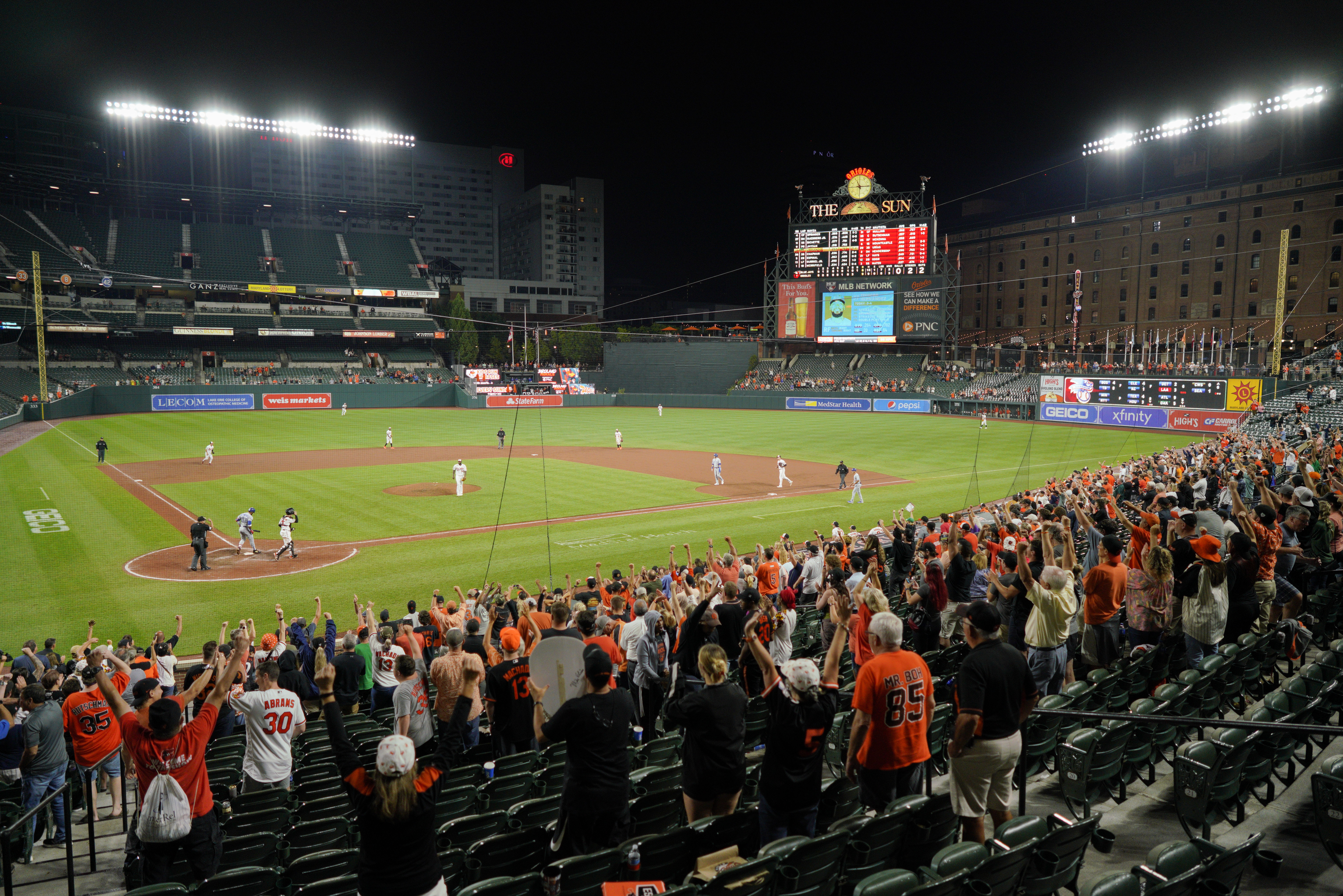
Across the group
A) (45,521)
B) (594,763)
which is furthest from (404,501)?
(594,763)

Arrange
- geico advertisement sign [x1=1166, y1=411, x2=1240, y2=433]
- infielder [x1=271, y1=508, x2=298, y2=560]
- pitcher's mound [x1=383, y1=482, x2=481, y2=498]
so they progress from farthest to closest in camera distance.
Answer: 1. geico advertisement sign [x1=1166, y1=411, x2=1240, y2=433]
2. pitcher's mound [x1=383, y1=482, x2=481, y2=498]
3. infielder [x1=271, y1=508, x2=298, y2=560]

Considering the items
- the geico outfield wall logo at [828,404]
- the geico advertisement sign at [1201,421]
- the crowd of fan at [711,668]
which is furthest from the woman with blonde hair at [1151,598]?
the geico outfield wall logo at [828,404]

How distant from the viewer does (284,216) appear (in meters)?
99.4

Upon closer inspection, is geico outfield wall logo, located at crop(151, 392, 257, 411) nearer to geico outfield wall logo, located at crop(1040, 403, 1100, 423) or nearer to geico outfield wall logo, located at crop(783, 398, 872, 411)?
geico outfield wall logo, located at crop(783, 398, 872, 411)

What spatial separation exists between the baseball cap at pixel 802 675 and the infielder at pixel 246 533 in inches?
822

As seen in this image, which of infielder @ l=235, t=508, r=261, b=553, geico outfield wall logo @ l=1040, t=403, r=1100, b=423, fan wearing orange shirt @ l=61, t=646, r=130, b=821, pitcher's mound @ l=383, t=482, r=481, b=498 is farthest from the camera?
geico outfield wall logo @ l=1040, t=403, r=1100, b=423

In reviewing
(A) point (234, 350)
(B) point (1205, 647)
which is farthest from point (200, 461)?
(A) point (234, 350)

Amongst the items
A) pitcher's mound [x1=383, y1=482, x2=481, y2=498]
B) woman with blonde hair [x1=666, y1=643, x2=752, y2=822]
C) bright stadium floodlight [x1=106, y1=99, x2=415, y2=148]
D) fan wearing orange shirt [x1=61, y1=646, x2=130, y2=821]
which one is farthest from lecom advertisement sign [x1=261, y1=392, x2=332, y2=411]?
woman with blonde hair [x1=666, y1=643, x2=752, y2=822]

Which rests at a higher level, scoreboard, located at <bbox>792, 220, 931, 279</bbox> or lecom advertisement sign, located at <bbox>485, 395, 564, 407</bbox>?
scoreboard, located at <bbox>792, 220, 931, 279</bbox>

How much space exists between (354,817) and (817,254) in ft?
263

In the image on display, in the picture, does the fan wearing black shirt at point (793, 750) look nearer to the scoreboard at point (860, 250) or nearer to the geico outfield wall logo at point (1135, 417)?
the geico outfield wall logo at point (1135, 417)

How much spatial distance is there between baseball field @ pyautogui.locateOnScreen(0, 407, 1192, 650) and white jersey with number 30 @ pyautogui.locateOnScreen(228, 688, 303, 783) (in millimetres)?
10156

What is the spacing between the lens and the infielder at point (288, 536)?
21.3 m

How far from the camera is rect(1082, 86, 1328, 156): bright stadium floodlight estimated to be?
5138 centimetres
